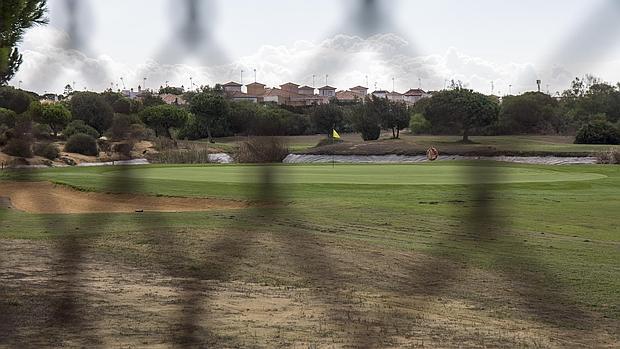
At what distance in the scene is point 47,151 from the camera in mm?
50344

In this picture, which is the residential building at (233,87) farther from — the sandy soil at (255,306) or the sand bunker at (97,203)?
the sand bunker at (97,203)

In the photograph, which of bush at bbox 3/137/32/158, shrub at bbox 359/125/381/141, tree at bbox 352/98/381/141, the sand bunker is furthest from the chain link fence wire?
shrub at bbox 359/125/381/141

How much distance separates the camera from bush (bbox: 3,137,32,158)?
4194 centimetres

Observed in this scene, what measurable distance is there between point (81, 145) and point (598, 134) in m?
33.0

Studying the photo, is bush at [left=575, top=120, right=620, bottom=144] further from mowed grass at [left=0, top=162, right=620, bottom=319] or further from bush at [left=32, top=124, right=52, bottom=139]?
bush at [left=32, top=124, right=52, bottom=139]

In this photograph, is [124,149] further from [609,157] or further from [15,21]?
[609,157]

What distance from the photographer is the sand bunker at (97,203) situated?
65.0ft

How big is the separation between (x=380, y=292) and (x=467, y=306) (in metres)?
0.97

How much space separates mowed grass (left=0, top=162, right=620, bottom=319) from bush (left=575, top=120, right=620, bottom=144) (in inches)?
1195

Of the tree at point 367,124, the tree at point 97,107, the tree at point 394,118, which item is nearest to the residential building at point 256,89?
the tree at point 97,107

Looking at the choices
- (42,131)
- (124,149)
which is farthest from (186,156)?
(124,149)

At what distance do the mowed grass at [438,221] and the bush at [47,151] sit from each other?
2421cm

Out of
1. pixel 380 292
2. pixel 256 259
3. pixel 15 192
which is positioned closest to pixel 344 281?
pixel 380 292

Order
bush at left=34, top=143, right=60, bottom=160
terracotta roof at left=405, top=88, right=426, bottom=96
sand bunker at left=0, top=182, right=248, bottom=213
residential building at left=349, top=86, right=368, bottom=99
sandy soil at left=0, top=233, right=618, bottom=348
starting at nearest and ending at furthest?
terracotta roof at left=405, top=88, right=426, bottom=96 < residential building at left=349, top=86, right=368, bottom=99 < sandy soil at left=0, top=233, right=618, bottom=348 < sand bunker at left=0, top=182, right=248, bottom=213 < bush at left=34, top=143, right=60, bottom=160
